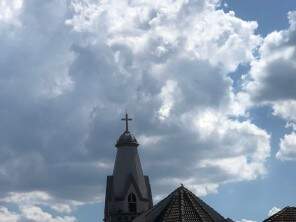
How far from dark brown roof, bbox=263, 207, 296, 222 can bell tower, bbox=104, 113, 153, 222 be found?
28.4m

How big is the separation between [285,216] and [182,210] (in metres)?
9.71

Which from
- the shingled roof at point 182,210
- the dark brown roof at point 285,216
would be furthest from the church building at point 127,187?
the dark brown roof at point 285,216

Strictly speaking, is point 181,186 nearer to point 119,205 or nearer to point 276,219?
point 276,219

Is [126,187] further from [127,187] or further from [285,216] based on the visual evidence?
[285,216]

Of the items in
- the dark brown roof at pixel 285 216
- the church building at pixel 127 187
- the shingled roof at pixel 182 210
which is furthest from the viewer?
the church building at pixel 127 187

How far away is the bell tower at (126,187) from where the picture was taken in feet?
247

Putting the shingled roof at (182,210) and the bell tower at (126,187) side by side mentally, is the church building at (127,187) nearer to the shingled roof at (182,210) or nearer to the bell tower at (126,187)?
the bell tower at (126,187)

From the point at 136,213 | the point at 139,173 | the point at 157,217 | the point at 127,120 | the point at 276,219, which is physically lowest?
the point at 276,219

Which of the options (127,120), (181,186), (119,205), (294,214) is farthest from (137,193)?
(294,214)

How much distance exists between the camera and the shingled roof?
178 feet

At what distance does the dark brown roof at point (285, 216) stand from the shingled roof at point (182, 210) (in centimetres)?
822

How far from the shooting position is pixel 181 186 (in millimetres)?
57812

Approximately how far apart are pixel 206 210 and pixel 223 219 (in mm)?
2341

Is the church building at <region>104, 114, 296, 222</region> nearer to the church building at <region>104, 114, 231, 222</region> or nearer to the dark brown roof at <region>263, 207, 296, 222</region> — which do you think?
the church building at <region>104, 114, 231, 222</region>
